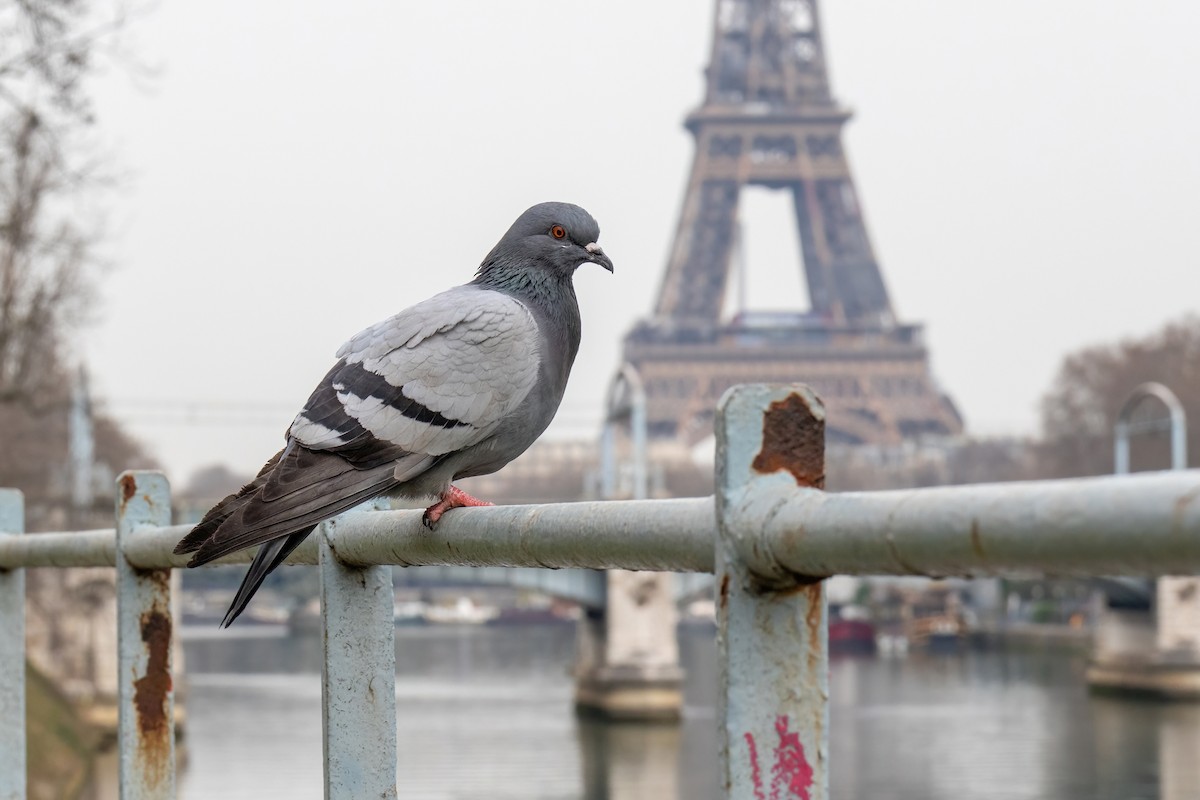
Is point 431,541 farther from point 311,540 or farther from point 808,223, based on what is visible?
point 808,223

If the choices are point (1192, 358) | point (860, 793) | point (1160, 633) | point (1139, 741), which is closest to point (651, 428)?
point (1192, 358)

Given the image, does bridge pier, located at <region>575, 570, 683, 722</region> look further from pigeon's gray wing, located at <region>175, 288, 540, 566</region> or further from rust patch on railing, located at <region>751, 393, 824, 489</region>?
rust patch on railing, located at <region>751, 393, 824, 489</region>

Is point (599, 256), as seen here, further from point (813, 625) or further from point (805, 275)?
point (805, 275)

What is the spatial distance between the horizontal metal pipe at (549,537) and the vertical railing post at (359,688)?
0.16 feet

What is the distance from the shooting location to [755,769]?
1456 mm

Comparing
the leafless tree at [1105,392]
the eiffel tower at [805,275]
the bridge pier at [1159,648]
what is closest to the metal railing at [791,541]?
the bridge pier at [1159,648]

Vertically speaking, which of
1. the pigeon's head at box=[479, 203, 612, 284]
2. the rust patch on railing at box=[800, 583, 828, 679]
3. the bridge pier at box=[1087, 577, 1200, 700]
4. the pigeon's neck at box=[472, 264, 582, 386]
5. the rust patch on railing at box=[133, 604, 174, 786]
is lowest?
the bridge pier at box=[1087, 577, 1200, 700]

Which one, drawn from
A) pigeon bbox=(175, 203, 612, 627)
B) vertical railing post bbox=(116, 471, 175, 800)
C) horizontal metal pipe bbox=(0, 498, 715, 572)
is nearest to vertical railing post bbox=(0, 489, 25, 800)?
vertical railing post bbox=(116, 471, 175, 800)

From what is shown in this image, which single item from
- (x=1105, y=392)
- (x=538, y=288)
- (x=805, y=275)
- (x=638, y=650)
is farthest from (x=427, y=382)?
(x=805, y=275)

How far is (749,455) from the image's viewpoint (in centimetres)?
150

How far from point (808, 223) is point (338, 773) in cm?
9501

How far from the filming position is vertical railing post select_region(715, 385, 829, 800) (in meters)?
1.46

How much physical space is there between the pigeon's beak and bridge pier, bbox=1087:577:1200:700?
1782 inches

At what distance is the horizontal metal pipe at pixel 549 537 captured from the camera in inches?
65.7
